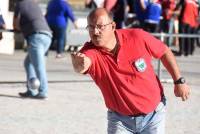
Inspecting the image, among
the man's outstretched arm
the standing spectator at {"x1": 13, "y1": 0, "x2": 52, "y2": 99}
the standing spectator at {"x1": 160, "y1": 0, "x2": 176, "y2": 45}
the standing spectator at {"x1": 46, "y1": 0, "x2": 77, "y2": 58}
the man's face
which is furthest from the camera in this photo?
the standing spectator at {"x1": 160, "y1": 0, "x2": 176, "y2": 45}

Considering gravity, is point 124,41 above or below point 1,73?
above

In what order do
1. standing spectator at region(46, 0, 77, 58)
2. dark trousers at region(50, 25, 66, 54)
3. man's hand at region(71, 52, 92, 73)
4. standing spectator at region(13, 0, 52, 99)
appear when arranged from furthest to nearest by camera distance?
dark trousers at region(50, 25, 66, 54) < standing spectator at region(46, 0, 77, 58) < standing spectator at region(13, 0, 52, 99) < man's hand at region(71, 52, 92, 73)

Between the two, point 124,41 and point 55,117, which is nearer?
point 124,41

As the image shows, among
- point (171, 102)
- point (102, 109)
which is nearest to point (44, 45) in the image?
point (102, 109)

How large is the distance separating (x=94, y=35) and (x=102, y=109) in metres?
4.84

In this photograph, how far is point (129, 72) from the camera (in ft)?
16.0

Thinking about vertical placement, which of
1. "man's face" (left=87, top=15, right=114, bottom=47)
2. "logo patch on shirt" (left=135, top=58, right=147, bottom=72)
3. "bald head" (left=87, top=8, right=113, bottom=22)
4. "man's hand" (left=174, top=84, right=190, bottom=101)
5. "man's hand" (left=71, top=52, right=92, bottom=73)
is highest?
"bald head" (left=87, top=8, right=113, bottom=22)

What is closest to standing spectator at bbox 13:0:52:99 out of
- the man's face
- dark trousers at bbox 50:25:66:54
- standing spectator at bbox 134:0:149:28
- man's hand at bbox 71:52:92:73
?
the man's face

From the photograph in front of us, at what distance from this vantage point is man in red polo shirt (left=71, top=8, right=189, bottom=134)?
4773 millimetres

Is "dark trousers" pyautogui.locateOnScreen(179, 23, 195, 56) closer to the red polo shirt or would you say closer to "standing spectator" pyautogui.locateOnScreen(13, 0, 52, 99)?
"standing spectator" pyautogui.locateOnScreen(13, 0, 52, 99)

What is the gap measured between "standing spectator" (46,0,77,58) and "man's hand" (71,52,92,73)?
10.6 metres

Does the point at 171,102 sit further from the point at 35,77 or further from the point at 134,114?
the point at 134,114

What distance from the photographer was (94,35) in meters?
4.66

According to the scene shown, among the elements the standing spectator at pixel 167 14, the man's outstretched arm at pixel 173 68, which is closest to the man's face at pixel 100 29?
the man's outstretched arm at pixel 173 68
